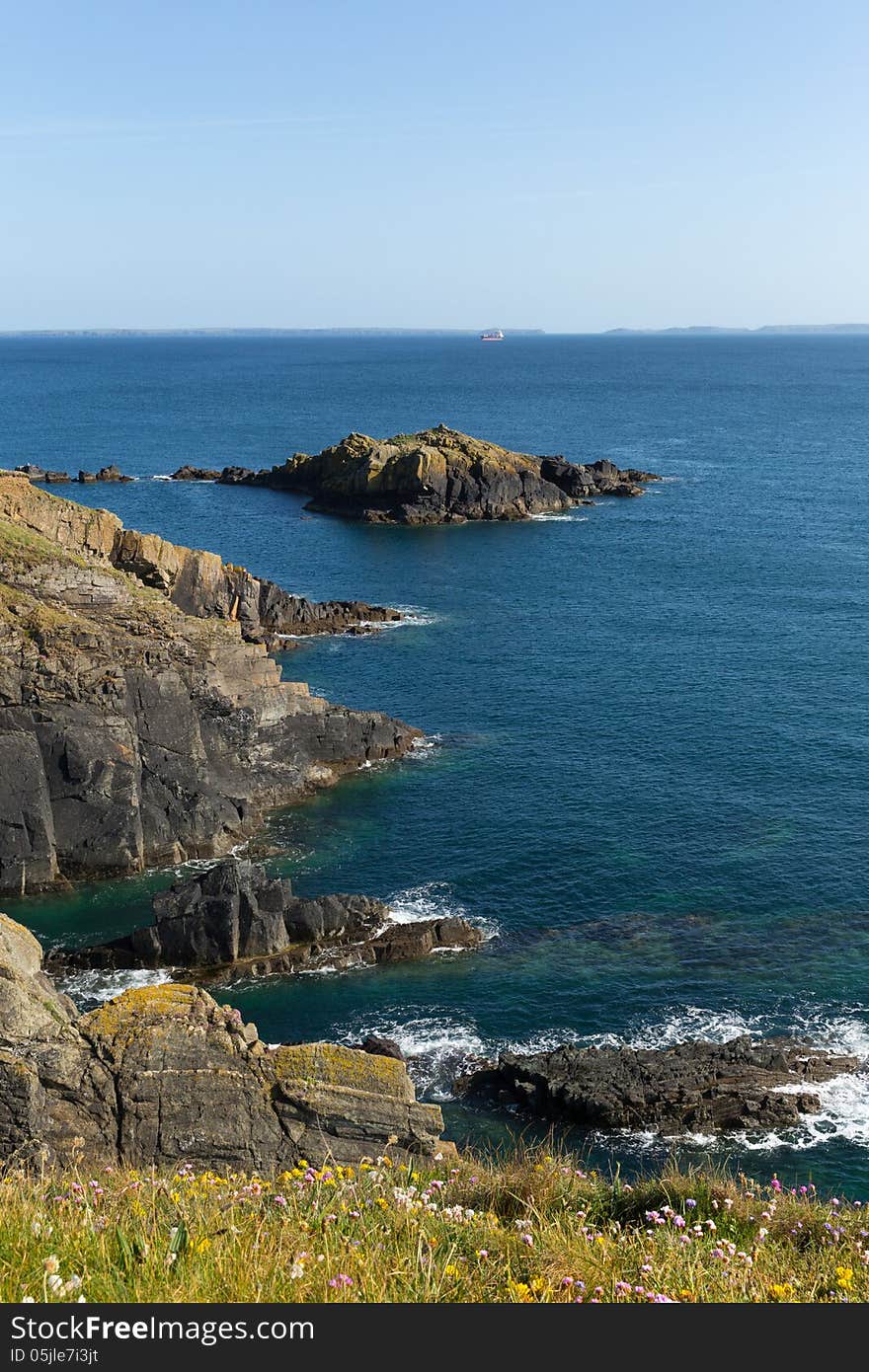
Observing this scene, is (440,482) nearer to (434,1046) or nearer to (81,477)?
(81,477)

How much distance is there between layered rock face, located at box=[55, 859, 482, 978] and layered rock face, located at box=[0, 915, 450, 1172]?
16.9 m

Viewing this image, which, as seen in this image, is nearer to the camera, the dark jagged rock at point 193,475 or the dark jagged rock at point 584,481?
the dark jagged rock at point 584,481

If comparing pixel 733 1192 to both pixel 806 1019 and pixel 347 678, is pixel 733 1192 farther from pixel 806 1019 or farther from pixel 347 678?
pixel 347 678

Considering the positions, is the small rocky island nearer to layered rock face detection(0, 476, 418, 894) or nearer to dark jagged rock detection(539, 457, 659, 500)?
dark jagged rock detection(539, 457, 659, 500)

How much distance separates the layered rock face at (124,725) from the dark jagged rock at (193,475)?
311 feet

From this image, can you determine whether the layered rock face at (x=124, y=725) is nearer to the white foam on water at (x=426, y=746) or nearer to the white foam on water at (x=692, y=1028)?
the white foam on water at (x=426, y=746)

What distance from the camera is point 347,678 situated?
269 ft

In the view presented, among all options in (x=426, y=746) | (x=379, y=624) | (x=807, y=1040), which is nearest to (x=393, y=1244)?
(x=807, y=1040)

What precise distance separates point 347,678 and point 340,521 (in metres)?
60.3

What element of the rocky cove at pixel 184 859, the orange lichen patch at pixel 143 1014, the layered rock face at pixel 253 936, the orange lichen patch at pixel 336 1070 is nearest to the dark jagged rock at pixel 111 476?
A: the rocky cove at pixel 184 859

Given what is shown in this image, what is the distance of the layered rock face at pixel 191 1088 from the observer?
95.2ft

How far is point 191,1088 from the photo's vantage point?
29.8 metres

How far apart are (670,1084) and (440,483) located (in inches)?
4278

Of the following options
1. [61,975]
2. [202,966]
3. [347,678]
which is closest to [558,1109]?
[202,966]
